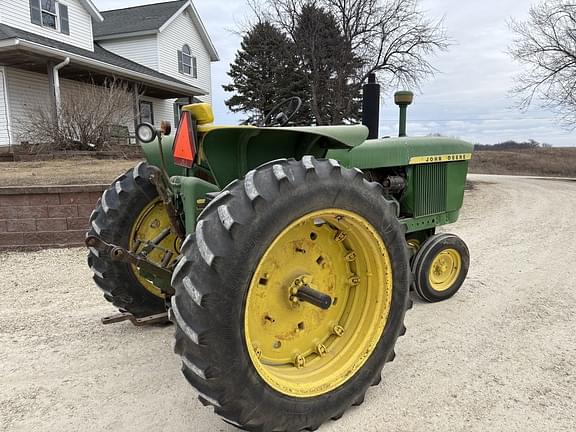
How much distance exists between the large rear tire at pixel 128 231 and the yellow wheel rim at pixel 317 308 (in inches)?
46.2

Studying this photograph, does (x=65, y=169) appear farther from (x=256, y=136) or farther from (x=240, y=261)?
(x=240, y=261)

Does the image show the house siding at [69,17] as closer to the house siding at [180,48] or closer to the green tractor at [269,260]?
the house siding at [180,48]

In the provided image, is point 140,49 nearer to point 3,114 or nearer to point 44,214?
point 3,114

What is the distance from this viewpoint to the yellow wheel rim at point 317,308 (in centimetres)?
224

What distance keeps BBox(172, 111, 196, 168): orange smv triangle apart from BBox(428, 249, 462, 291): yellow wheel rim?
7.47ft

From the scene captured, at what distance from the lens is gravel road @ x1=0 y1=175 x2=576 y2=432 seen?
2.24 metres

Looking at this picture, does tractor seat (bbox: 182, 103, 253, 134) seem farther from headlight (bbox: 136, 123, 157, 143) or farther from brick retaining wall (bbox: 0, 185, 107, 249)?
brick retaining wall (bbox: 0, 185, 107, 249)

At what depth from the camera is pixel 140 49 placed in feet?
68.9

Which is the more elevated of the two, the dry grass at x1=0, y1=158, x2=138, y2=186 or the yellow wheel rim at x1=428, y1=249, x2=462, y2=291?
the dry grass at x1=0, y1=158, x2=138, y2=186

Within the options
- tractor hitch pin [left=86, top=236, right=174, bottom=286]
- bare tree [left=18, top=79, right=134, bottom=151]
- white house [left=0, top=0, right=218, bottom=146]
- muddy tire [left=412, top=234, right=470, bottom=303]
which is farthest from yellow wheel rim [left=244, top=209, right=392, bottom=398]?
bare tree [left=18, top=79, right=134, bottom=151]

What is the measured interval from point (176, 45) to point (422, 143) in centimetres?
2120

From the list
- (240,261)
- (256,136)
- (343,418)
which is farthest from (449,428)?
(256,136)

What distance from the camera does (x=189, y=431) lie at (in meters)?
2.15

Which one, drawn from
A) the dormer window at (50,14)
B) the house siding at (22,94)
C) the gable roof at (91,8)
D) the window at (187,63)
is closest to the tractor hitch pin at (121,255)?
the house siding at (22,94)
